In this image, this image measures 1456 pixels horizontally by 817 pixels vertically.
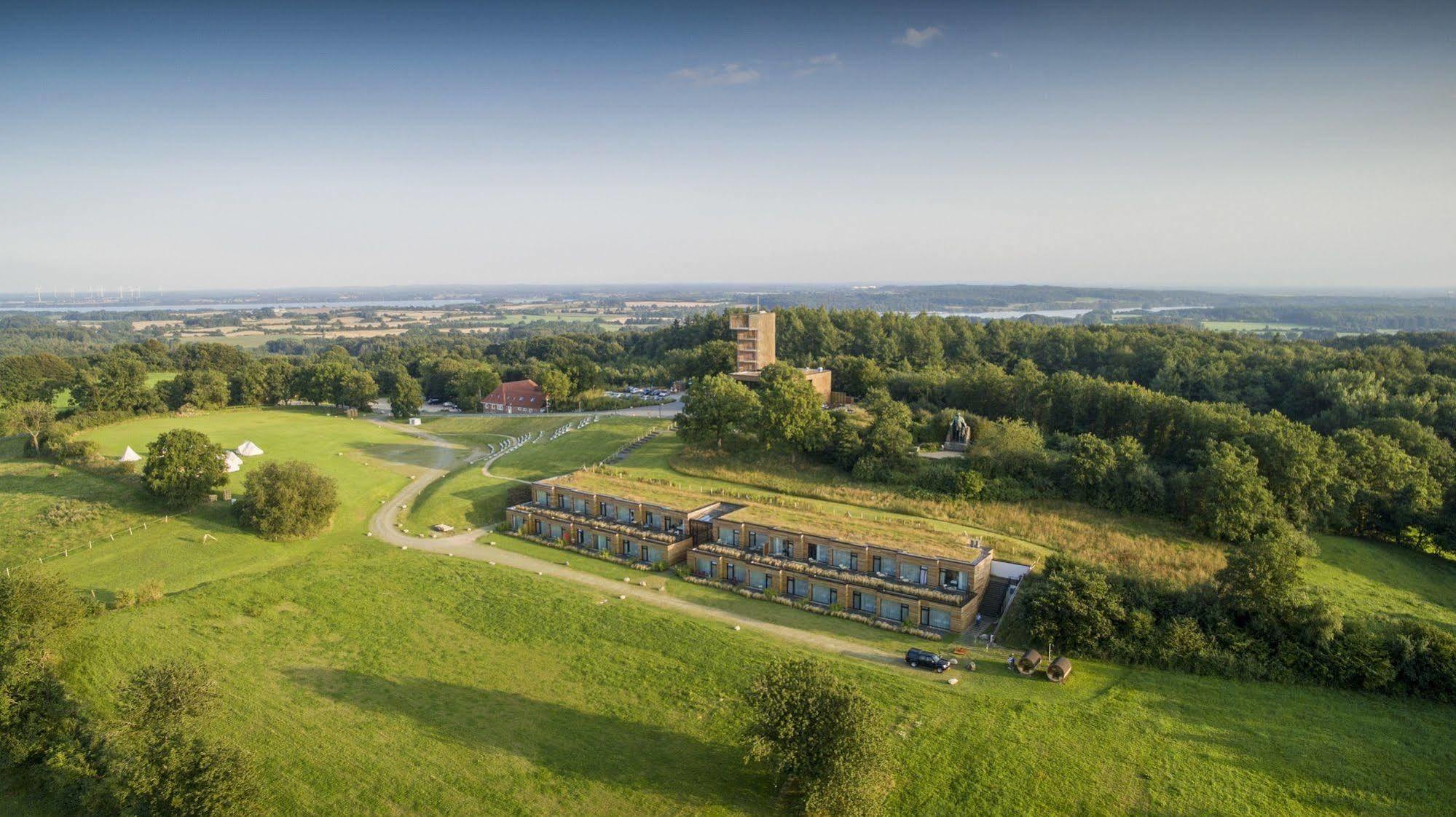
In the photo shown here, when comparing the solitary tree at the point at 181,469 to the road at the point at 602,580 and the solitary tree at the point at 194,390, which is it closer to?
the road at the point at 602,580

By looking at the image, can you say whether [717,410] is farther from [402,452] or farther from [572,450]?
[402,452]

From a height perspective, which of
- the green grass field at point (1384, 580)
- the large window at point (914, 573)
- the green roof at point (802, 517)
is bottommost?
the green grass field at point (1384, 580)

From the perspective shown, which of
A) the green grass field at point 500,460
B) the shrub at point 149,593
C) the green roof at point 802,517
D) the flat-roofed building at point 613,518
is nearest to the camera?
the shrub at point 149,593

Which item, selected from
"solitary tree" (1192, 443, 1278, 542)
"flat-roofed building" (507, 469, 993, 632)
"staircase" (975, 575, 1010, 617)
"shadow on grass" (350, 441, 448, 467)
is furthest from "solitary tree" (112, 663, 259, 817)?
"solitary tree" (1192, 443, 1278, 542)

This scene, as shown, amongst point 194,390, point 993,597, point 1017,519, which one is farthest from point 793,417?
point 194,390

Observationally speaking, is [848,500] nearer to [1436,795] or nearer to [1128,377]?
[1436,795]

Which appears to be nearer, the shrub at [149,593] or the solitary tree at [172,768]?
the solitary tree at [172,768]

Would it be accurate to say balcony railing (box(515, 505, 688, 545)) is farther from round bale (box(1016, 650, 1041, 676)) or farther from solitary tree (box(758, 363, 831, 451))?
round bale (box(1016, 650, 1041, 676))

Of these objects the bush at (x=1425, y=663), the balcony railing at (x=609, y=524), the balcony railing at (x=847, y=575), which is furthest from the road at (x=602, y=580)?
the bush at (x=1425, y=663)
